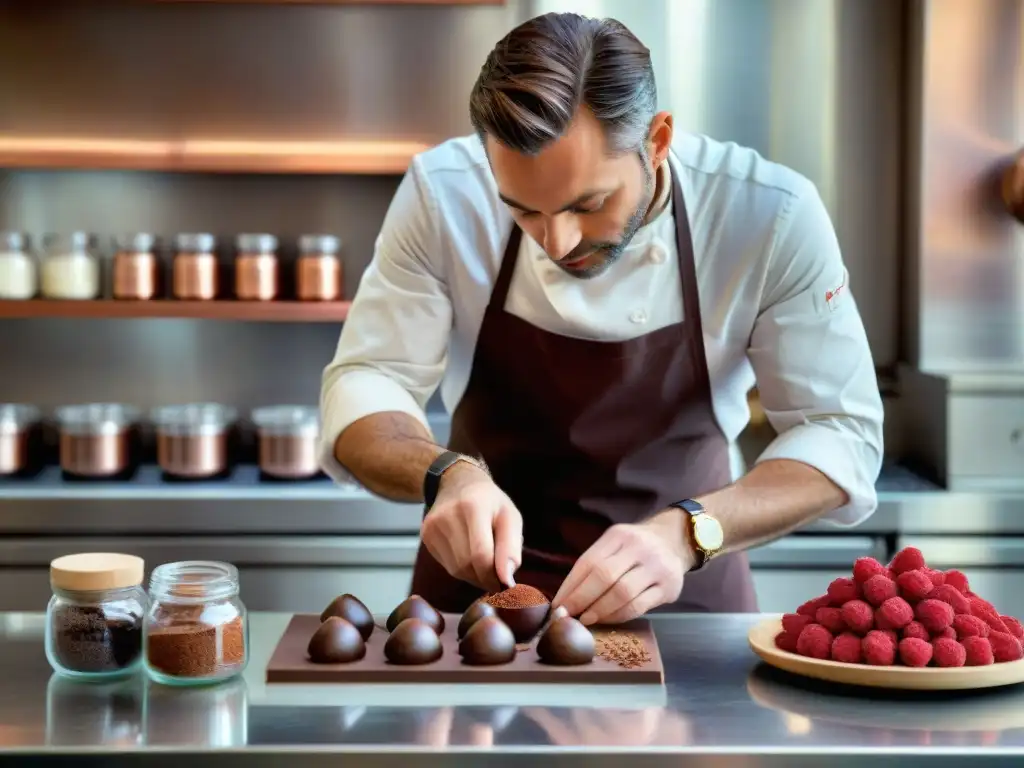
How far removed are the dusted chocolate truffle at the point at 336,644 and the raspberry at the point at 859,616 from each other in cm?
50

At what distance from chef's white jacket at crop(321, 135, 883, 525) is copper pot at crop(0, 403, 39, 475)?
1.41m

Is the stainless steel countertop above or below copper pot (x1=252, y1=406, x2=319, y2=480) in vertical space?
below

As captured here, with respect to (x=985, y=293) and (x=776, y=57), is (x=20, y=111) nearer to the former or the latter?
(x=776, y=57)

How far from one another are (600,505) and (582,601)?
0.47 m

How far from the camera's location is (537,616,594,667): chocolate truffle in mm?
1368

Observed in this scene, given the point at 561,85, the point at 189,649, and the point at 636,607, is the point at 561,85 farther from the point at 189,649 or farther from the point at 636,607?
the point at 189,649

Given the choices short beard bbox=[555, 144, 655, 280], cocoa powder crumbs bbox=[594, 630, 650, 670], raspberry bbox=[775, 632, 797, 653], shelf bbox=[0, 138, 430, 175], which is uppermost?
shelf bbox=[0, 138, 430, 175]

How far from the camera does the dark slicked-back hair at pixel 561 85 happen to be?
1568 millimetres

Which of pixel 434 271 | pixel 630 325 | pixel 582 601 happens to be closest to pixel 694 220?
pixel 630 325

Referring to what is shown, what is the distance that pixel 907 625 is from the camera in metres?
1.33

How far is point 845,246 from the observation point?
11.3 ft

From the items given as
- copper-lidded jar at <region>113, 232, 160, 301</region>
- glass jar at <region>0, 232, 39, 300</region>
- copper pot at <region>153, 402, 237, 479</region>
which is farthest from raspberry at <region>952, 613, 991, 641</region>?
glass jar at <region>0, 232, 39, 300</region>

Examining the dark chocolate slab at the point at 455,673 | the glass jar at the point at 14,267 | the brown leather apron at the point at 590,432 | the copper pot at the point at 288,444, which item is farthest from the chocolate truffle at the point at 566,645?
the glass jar at the point at 14,267

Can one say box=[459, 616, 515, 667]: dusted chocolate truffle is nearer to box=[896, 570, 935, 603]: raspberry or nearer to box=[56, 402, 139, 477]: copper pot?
box=[896, 570, 935, 603]: raspberry
